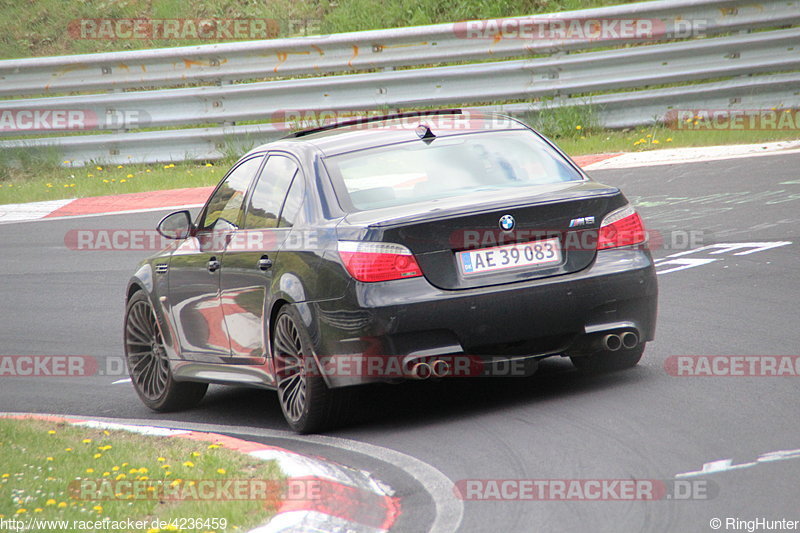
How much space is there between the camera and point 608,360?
7285 mm

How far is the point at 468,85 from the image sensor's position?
1619cm

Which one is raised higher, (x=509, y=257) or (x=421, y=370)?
(x=509, y=257)

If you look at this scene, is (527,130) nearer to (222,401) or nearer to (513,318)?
(513,318)

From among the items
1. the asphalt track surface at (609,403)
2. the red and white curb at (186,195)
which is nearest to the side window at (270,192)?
the asphalt track surface at (609,403)

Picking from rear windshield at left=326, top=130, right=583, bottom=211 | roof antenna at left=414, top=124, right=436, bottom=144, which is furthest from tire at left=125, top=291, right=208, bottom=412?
roof antenna at left=414, top=124, right=436, bottom=144

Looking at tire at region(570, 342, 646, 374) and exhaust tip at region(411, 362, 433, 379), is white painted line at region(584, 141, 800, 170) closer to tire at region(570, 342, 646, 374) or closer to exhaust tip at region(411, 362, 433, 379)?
tire at region(570, 342, 646, 374)

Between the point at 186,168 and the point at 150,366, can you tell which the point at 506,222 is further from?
the point at 186,168

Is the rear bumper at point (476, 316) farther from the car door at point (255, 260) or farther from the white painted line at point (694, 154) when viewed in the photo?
the white painted line at point (694, 154)

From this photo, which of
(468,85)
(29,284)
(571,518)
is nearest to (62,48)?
(468,85)
